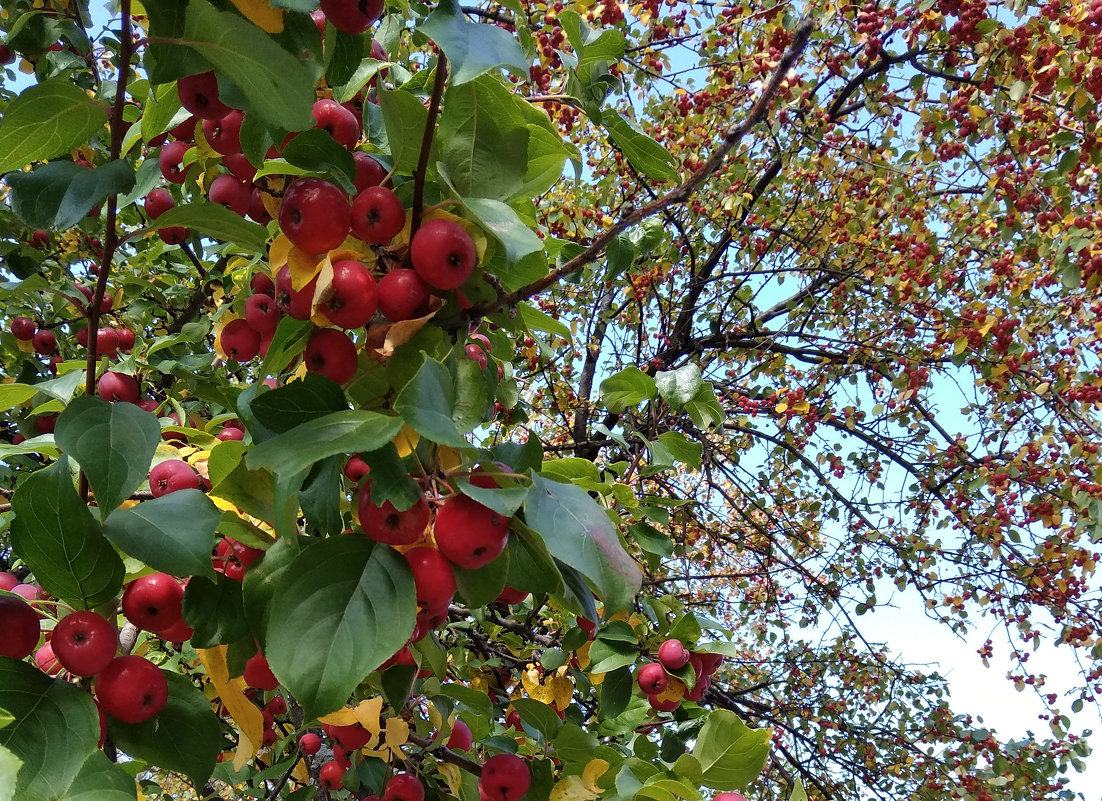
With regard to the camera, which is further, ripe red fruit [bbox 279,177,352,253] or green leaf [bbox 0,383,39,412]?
green leaf [bbox 0,383,39,412]

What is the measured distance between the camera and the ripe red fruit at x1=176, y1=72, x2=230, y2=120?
2.84 feet

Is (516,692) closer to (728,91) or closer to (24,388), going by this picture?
(24,388)

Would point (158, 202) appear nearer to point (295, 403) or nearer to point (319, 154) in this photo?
point (319, 154)

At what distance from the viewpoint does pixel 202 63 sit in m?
0.77

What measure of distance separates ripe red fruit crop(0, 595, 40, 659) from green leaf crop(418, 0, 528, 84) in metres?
0.78

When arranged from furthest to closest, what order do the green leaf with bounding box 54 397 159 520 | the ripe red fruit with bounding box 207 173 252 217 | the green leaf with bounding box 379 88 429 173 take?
the ripe red fruit with bounding box 207 173 252 217, the green leaf with bounding box 379 88 429 173, the green leaf with bounding box 54 397 159 520

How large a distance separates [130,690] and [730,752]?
3.30ft

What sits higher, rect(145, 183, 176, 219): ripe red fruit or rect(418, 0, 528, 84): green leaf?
rect(145, 183, 176, 219): ripe red fruit

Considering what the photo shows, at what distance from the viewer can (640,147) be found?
1.20 meters

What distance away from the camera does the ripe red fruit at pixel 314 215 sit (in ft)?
2.82

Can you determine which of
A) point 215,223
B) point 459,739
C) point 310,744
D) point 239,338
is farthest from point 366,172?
point 310,744

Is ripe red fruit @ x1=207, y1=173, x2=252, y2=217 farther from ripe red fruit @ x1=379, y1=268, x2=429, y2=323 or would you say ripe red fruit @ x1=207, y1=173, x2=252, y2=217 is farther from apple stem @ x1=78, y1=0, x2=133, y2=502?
ripe red fruit @ x1=379, y1=268, x2=429, y2=323

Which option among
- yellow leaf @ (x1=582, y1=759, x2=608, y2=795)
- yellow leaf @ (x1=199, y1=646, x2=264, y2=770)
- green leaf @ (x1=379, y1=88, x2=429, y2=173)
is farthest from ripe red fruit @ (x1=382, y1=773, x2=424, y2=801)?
green leaf @ (x1=379, y1=88, x2=429, y2=173)

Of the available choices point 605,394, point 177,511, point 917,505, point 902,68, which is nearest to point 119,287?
point 605,394
